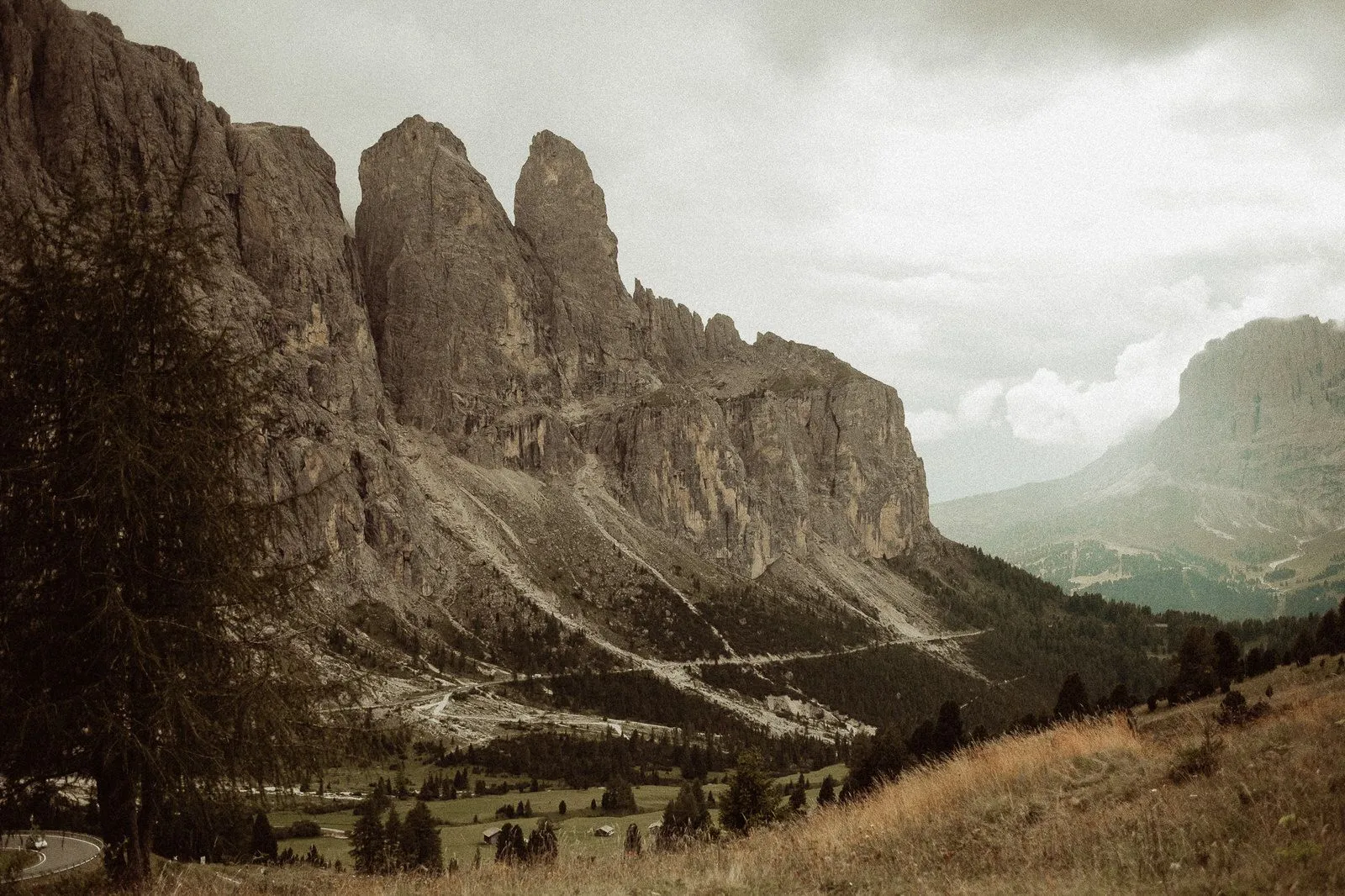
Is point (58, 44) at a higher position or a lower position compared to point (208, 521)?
higher

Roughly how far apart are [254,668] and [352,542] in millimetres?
153255

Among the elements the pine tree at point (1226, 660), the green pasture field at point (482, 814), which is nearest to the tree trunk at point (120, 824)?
the green pasture field at point (482, 814)

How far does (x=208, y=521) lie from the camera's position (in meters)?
11.9

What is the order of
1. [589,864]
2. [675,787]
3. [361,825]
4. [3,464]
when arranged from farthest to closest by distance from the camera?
1. [675,787]
2. [361,825]
3. [589,864]
4. [3,464]

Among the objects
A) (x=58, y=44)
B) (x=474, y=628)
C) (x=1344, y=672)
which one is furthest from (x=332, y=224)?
(x=1344, y=672)

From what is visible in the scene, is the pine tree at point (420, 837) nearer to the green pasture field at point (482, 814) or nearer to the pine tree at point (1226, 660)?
the green pasture field at point (482, 814)

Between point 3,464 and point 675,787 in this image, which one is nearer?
point 3,464

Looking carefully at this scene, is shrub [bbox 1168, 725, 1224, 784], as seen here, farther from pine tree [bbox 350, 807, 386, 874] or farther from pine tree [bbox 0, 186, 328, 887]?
pine tree [bbox 350, 807, 386, 874]

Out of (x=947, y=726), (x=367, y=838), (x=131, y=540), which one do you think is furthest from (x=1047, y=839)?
(x=947, y=726)

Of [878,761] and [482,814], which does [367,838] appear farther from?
[482,814]

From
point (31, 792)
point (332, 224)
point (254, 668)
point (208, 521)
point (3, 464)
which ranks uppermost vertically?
point (332, 224)

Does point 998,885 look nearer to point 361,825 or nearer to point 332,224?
point 361,825

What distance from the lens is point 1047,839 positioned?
32.0 ft

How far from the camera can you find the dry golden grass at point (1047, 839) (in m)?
7.97
